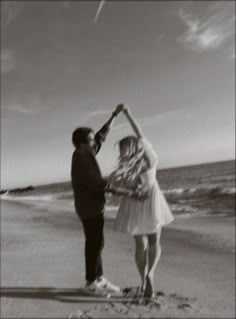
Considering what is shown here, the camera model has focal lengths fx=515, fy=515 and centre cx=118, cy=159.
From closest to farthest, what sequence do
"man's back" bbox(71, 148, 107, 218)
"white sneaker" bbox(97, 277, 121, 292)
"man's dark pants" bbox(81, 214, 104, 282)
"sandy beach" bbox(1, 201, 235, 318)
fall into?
"man's back" bbox(71, 148, 107, 218) → "man's dark pants" bbox(81, 214, 104, 282) → "white sneaker" bbox(97, 277, 121, 292) → "sandy beach" bbox(1, 201, 235, 318)

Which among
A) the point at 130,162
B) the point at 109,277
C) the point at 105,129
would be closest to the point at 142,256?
the point at 105,129

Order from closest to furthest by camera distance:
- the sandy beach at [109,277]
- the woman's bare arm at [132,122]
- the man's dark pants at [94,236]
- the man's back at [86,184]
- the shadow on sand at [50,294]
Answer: the man's back at [86,184] < the woman's bare arm at [132,122] < the man's dark pants at [94,236] < the sandy beach at [109,277] < the shadow on sand at [50,294]

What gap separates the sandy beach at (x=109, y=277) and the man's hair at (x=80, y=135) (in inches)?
76.0

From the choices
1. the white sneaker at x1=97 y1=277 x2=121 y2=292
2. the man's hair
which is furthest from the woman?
the white sneaker at x1=97 y1=277 x2=121 y2=292

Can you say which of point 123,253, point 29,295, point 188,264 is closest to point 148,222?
point 29,295

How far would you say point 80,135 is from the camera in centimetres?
138

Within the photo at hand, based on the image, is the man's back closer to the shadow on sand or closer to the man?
the man

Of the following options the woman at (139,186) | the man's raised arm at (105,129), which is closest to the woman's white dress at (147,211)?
the woman at (139,186)

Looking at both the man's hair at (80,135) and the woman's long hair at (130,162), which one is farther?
the man's hair at (80,135)

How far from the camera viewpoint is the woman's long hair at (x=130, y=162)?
1.25 metres

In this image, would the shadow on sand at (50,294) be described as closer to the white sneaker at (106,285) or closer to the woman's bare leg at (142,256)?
the white sneaker at (106,285)

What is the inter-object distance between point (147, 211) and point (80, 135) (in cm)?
29

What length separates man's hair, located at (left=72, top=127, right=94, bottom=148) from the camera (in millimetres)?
1383

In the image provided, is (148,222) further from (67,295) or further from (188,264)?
(188,264)
